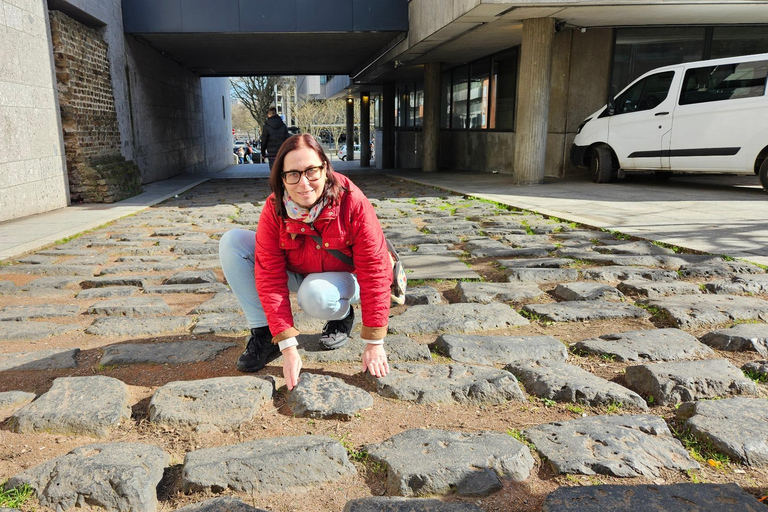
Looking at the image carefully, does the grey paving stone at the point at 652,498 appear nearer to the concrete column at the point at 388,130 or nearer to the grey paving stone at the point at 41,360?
the grey paving stone at the point at 41,360

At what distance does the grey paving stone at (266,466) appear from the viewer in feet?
6.50

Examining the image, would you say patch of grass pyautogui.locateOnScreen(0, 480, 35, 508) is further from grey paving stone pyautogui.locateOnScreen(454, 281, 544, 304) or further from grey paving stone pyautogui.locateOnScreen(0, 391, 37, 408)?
grey paving stone pyautogui.locateOnScreen(454, 281, 544, 304)

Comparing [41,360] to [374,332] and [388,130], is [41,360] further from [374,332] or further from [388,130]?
[388,130]

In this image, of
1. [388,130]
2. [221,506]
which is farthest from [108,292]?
[388,130]

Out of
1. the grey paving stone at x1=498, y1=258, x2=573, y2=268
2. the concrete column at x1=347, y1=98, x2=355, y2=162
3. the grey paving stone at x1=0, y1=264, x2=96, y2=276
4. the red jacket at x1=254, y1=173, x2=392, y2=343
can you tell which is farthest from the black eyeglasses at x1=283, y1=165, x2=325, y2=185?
the concrete column at x1=347, y1=98, x2=355, y2=162

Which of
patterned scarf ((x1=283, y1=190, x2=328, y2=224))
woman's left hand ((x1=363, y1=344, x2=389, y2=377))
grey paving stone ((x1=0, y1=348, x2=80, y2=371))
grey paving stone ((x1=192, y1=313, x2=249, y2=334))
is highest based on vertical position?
patterned scarf ((x1=283, y1=190, x2=328, y2=224))

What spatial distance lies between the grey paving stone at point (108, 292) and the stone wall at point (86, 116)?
22.0ft

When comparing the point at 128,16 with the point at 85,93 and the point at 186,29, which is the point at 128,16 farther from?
the point at 85,93

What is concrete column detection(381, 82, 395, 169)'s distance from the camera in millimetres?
24484

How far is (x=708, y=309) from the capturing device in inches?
146

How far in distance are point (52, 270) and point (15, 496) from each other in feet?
12.4

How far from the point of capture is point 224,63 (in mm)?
20250

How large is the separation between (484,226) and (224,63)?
1587 centimetres

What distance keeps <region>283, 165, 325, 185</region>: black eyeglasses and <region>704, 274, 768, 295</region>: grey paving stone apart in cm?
313
